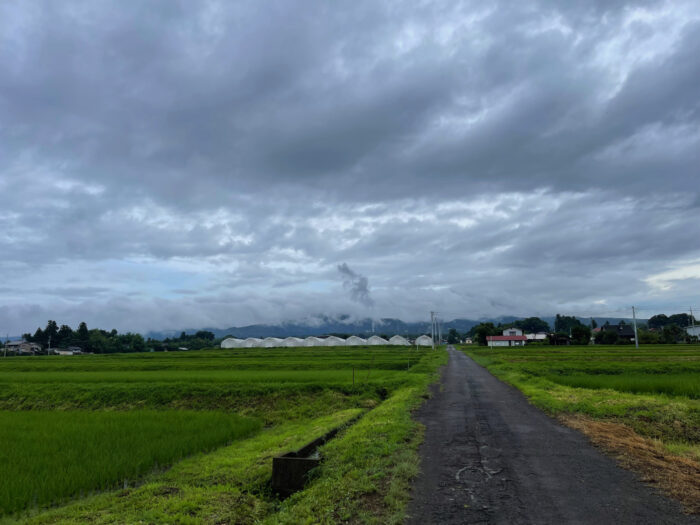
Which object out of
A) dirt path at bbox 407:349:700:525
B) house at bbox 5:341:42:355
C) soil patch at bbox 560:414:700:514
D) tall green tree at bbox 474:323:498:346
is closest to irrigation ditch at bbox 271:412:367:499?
dirt path at bbox 407:349:700:525

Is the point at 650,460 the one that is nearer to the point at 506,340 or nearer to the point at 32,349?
the point at 506,340

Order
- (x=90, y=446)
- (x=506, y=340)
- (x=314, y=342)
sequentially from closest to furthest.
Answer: (x=90, y=446) < (x=506, y=340) < (x=314, y=342)

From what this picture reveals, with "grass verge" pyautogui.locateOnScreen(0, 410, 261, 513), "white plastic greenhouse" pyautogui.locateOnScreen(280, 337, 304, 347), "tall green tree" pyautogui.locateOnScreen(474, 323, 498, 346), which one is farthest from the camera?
"tall green tree" pyautogui.locateOnScreen(474, 323, 498, 346)

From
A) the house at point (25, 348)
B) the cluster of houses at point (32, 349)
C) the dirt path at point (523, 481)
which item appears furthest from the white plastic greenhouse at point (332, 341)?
the dirt path at point (523, 481)

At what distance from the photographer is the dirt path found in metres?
7.10

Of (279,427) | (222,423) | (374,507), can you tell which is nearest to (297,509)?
(374,507)

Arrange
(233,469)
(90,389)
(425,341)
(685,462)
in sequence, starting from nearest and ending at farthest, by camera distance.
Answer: (685,462), (233,469), (90,389), (425,341)

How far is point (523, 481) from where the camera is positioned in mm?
8797

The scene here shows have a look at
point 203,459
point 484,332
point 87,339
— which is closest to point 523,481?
point 203,459

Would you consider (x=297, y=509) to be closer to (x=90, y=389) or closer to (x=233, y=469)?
(x=233, y=469)

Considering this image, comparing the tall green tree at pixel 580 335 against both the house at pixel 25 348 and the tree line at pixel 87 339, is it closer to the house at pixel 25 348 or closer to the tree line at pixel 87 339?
the tree line at pixel 87 339

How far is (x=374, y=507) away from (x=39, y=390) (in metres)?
32.7

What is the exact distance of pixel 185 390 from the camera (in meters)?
27.8

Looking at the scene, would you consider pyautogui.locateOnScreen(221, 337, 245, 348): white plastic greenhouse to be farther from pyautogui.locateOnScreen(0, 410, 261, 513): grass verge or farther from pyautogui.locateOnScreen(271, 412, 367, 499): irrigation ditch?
pyautogui.locateOnScreen(271, 412, 367, 499): irrigation ditch
